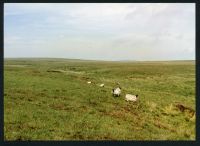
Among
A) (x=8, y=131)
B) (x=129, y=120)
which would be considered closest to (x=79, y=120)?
(x=129, y=120)

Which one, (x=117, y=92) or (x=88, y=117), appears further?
(x=117, y=92)

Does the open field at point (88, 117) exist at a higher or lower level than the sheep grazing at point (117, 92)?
lower

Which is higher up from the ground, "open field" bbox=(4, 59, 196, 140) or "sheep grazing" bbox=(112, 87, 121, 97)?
"sheep grazing" bbox=(112, 87, 121, 97)

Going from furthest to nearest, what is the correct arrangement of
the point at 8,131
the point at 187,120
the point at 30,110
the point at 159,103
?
the point at 159,103
the point at 187,120
the point at 30,110
the point at 8,131

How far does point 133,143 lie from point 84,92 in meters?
15.2

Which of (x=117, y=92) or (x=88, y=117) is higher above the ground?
(x=117, y=92)

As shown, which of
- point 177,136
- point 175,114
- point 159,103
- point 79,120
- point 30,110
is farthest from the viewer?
point 159,103

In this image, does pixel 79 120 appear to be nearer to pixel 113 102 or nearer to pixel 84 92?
pixel 113 102

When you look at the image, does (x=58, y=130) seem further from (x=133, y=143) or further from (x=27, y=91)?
(x=27, y=91)

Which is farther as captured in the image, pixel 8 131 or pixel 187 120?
pixel 187 120

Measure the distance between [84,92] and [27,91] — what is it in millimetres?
3929

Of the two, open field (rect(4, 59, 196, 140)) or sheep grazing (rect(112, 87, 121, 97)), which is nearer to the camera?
open field (rect(4, 59, 196, 140))

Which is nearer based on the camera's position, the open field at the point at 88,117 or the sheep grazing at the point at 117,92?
the open field at the point at 88,117

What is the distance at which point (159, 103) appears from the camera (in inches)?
948
